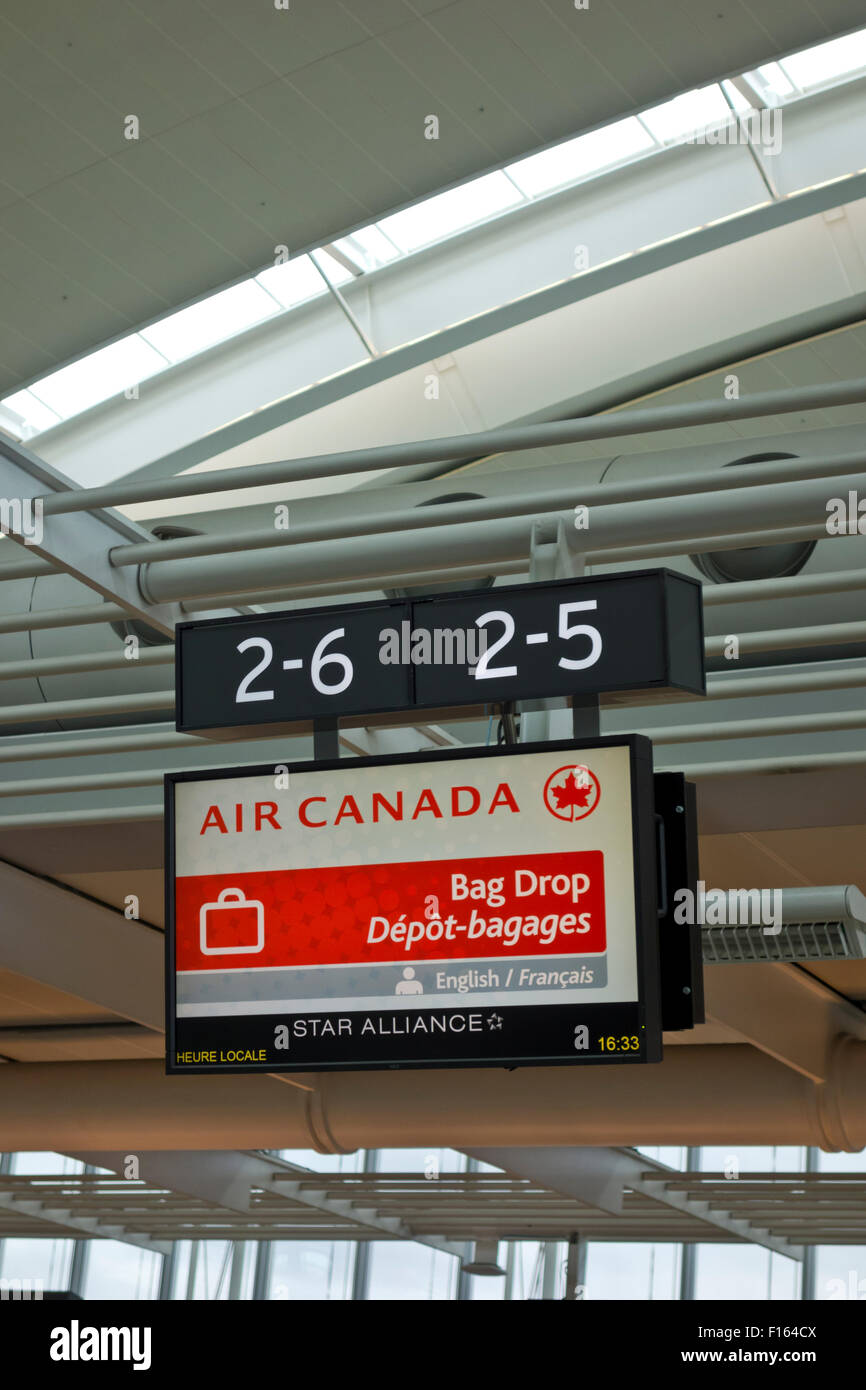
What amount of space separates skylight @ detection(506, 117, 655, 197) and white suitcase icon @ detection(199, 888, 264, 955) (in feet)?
20.3

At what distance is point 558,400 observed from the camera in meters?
11.7

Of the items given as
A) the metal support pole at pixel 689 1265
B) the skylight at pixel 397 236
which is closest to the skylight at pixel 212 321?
the skylight at pixel 397 236

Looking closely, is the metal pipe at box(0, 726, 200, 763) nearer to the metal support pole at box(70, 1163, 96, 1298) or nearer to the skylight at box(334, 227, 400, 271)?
the skylight at box(334, 227, 400, 271)

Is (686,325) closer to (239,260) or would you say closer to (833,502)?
(239,260)

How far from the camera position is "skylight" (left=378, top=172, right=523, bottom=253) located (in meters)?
10.0

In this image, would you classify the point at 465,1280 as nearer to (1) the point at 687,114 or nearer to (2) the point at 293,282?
(2) the point at 293,282

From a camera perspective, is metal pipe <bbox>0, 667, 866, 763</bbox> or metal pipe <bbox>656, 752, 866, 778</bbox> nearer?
metal pipe <bbox>0, 667, 866, 763</bbox>

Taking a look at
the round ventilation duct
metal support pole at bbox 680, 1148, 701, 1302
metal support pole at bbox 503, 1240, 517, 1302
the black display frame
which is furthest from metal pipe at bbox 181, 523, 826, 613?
metal support pole at bbox 503, 1240, 517, 1302

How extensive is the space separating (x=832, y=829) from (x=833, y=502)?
3.55 m

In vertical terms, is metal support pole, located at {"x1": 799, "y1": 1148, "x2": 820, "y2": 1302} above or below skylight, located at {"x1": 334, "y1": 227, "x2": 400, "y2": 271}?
below

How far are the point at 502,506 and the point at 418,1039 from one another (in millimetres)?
1957

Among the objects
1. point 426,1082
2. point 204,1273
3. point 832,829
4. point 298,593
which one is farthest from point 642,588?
point 204,1273

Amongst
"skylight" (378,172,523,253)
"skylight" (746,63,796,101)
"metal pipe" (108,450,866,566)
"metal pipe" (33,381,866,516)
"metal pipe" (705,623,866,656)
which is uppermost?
"skylight" (746,63,796,101)

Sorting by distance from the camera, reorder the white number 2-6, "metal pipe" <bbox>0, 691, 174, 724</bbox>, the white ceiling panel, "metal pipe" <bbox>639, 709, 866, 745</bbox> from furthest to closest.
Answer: the white ceiling panel < "metal pipe" <bbox>0, 691, 174, 724</bbox> < "metal pipe" <bbox>639, 709, 866, 745</bbox> < the white number 2-6
